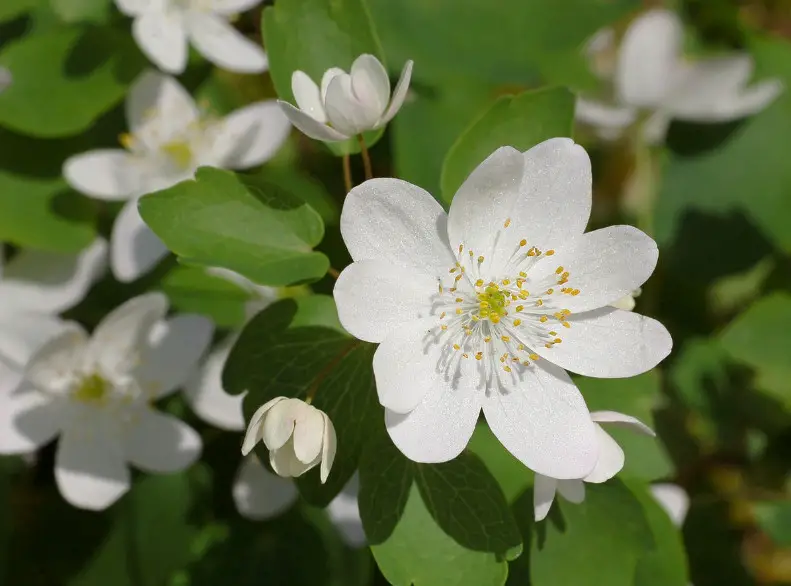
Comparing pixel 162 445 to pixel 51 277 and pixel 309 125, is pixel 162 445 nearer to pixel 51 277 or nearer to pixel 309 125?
pixel 51 277

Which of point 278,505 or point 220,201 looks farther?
point 278,505

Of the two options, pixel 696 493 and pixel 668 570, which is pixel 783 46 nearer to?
pixel 696 493

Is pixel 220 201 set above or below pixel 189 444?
above

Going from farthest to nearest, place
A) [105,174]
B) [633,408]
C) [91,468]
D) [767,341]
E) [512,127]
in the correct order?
[767,341], [105,174], [91,468], [633,408], [512,127]

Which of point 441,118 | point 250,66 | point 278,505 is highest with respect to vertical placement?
point 250,66

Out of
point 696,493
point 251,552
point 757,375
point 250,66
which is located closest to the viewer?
point 250,66

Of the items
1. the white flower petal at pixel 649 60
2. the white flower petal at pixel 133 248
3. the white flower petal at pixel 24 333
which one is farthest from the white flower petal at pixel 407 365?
the white flower petal at pixel 649 60

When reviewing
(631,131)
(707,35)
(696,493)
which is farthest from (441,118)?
(696,493)

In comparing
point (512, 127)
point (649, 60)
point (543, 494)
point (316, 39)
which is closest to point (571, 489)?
point (543, 494)
